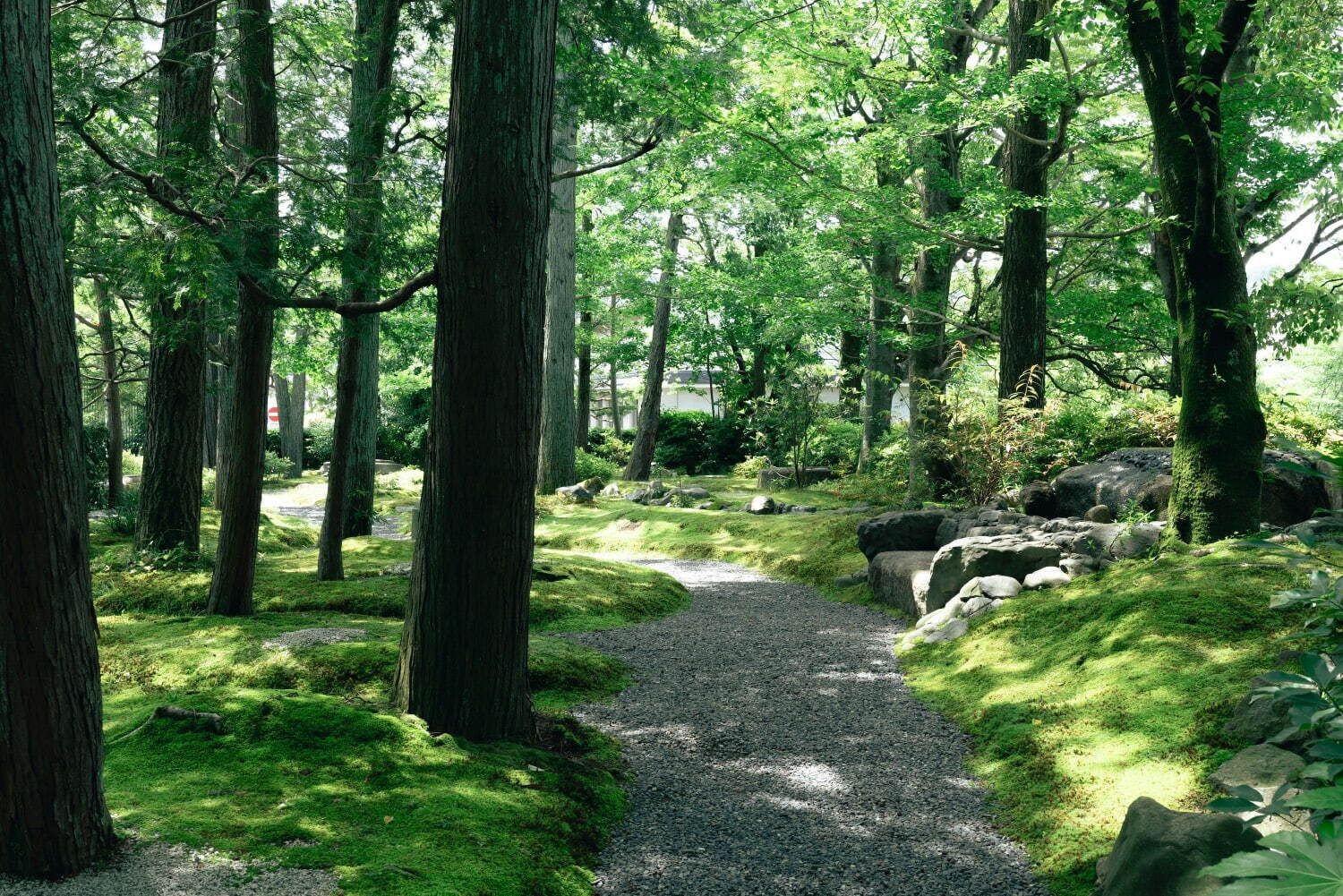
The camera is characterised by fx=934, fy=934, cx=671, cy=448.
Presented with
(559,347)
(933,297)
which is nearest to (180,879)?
(933,297)

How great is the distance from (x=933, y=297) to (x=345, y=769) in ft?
43.9

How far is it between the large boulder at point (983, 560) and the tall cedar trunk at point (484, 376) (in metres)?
4.43

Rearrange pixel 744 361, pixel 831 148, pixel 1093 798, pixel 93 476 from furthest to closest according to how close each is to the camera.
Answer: pixel 744 361
pixel 93 476
pixel 831 148
pixel 1093 798

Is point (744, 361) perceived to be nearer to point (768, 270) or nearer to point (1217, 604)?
point (768, 270)

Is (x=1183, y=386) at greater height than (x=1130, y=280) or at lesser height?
lesser

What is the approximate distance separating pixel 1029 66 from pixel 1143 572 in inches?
230

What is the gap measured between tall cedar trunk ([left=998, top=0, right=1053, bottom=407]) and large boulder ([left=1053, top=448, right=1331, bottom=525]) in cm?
189

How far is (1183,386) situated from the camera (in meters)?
6.54

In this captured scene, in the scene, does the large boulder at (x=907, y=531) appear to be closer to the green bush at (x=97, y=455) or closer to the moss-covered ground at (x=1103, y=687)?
the moss-covered ground at (x=1103, y=687)

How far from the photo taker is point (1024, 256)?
1080 cm

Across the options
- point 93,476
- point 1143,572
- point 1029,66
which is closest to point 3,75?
point 1143,572

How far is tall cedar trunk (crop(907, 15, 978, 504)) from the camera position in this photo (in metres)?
11.9

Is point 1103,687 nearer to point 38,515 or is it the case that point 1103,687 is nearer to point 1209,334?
point 1209,334

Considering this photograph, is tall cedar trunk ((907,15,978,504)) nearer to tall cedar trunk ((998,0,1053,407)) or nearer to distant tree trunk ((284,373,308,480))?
tall cedar trunk ((998,0,1053,407))
